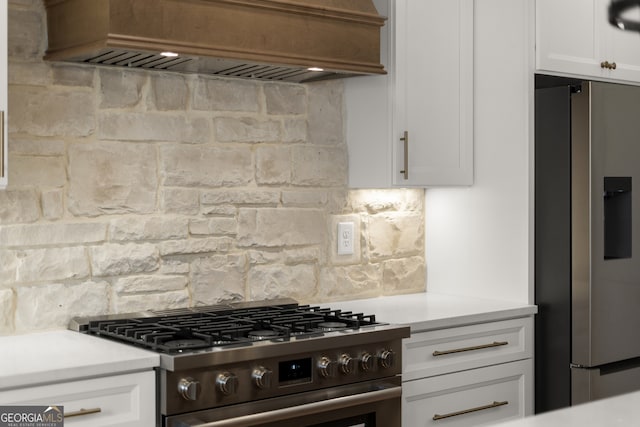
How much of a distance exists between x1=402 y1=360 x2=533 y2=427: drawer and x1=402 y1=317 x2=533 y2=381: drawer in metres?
0.03

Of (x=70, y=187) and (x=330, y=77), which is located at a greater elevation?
(x=330, y=77)

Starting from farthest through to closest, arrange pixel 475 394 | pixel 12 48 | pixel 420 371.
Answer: pixel 475 394
pixel 420 371
pixel 12 48

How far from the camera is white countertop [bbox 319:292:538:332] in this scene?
330 cm

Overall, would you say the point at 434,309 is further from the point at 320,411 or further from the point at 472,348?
the point at 320,411

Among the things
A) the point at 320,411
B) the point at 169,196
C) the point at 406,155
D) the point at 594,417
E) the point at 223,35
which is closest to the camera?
the point at 594,417

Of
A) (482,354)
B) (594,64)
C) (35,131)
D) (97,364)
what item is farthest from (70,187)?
(594,64)

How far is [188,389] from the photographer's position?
2.53m

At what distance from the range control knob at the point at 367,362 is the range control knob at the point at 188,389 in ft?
2.12

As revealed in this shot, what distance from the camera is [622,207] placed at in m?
3.79

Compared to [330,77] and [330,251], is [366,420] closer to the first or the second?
[330,251]

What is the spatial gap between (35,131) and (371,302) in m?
1.59

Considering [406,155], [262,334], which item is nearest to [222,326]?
[262,334]

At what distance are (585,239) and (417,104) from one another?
0.89 metres

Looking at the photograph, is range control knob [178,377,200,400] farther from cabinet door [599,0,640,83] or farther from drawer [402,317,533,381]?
cabinet door [599,0,640,83]
